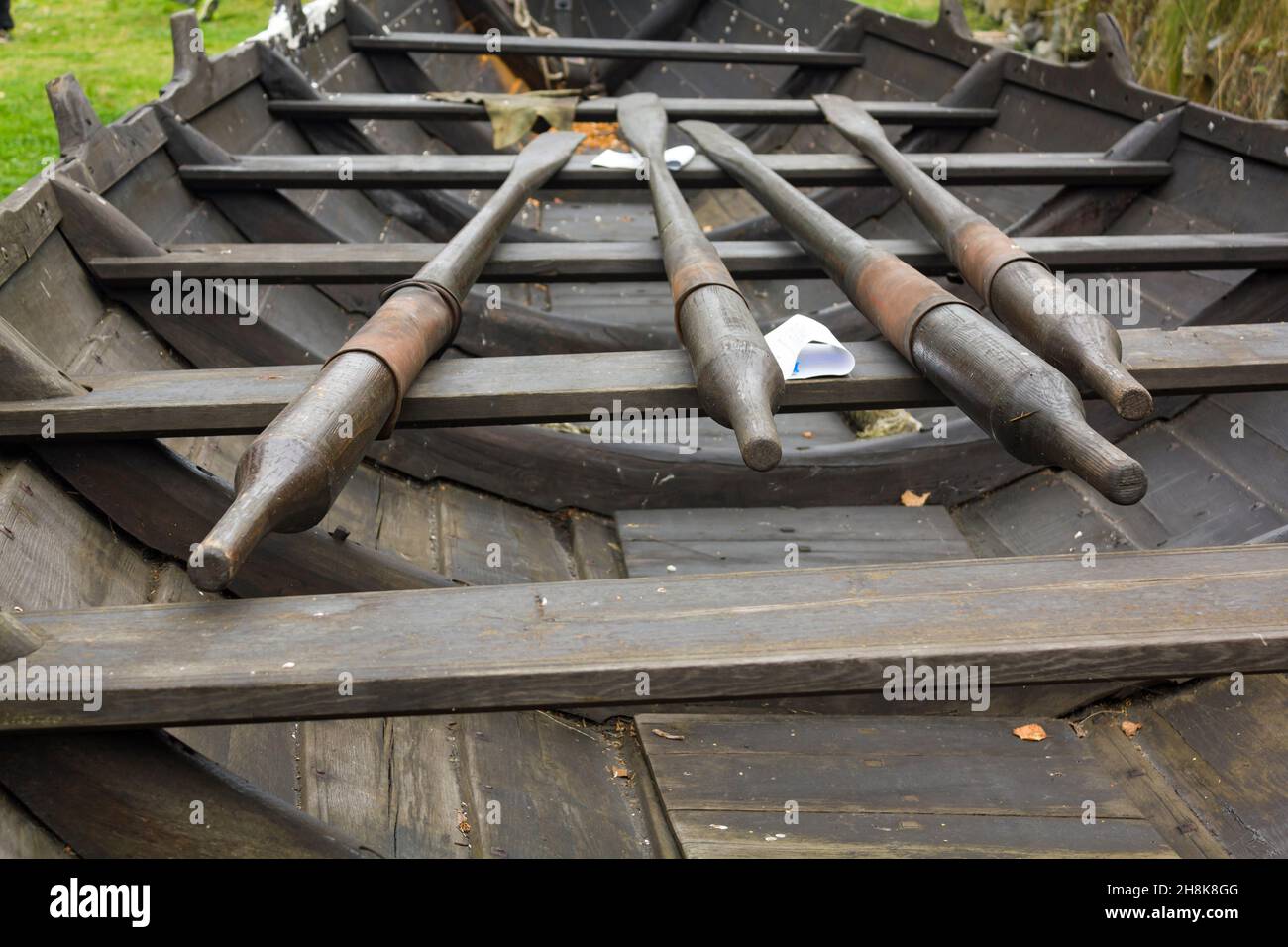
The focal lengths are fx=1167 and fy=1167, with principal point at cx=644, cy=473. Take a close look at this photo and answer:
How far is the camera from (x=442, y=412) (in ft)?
7.08

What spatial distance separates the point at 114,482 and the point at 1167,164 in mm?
3147

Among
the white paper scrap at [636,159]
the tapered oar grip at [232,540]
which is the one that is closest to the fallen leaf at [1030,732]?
the tapered oar grip at [232,540]

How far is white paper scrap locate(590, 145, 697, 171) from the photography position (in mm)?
4168

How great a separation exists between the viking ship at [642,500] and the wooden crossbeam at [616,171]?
0.7 inches

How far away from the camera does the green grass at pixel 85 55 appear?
6.56 meters

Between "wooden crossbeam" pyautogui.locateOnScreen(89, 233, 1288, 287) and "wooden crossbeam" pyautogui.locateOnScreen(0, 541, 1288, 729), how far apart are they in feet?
4.80

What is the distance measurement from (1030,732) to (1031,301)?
859 mm

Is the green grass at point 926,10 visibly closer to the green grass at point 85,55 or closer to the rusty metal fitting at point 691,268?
the green grass at point 85,55

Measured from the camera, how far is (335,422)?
176cm

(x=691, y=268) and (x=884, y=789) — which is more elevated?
(x=691, y=268)

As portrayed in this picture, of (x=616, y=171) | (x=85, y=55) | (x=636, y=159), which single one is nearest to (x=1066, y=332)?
(x=616, y=171)

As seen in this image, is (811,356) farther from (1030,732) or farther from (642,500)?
(642,500)

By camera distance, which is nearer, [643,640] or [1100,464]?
[643,640]

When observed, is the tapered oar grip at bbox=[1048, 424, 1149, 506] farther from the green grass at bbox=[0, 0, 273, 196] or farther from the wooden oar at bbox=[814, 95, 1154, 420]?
the green grass at bbox=[0, 0, 273, 196]
